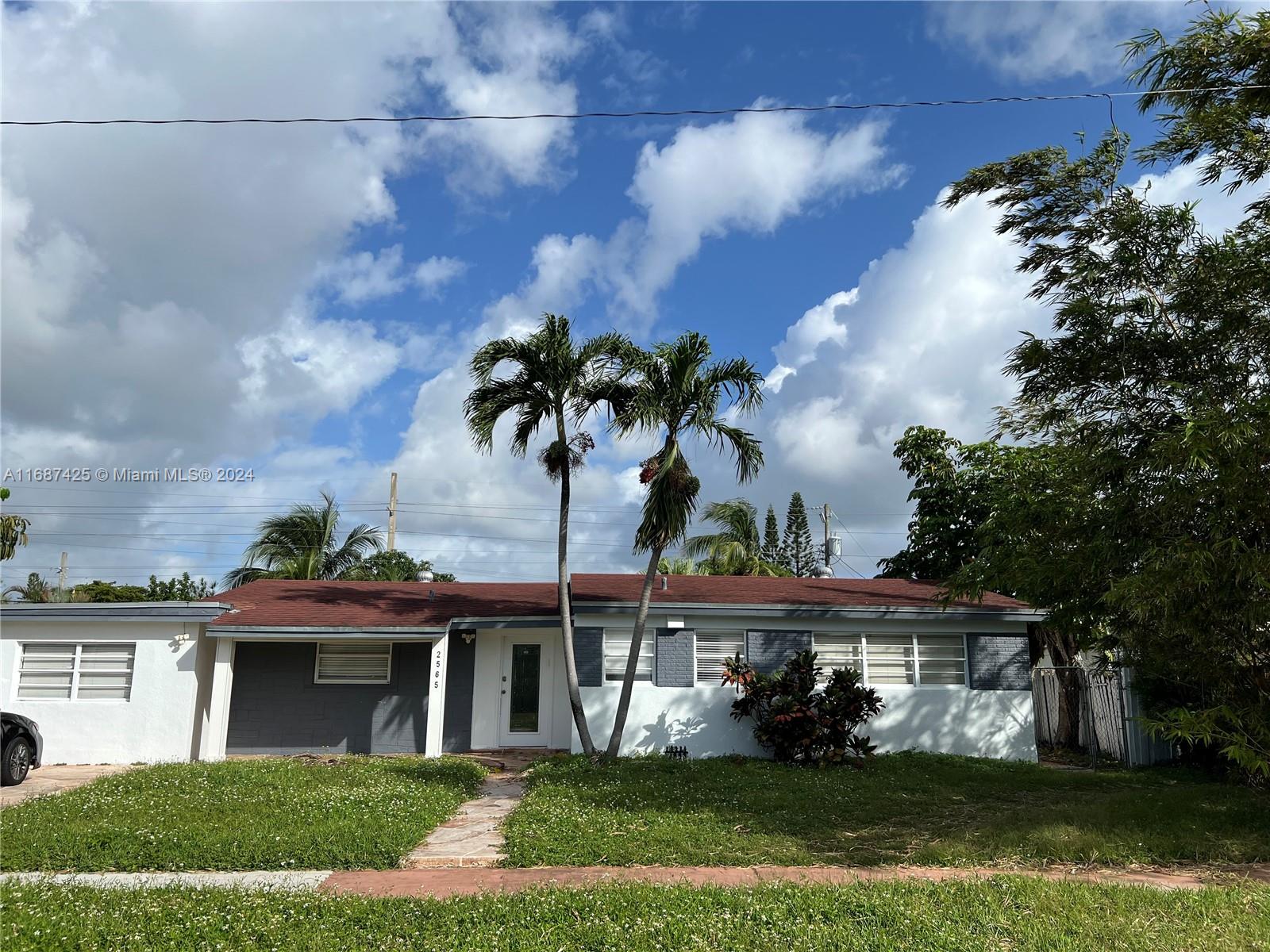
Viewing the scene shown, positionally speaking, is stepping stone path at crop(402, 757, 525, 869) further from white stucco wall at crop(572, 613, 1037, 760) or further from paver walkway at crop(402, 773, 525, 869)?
white stucco wall at crop(572, 613, 1037, 760)

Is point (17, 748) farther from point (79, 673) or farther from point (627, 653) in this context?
point (627, 653)

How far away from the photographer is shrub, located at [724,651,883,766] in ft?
45.8

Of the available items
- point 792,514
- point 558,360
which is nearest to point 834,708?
point 558,360

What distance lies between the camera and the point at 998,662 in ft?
51.1

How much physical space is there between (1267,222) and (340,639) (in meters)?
14.2

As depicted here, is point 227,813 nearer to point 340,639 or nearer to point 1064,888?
point 340,639

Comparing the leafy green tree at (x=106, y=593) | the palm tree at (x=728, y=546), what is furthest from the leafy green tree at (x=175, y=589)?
the palm tree at (x=728, y=546)

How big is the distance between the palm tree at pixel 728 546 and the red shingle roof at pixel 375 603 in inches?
470

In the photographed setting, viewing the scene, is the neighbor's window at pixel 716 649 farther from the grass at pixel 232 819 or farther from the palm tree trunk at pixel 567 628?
the grass at pixel 232 819

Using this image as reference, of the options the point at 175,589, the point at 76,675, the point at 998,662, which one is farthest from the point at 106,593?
the point at 998,662

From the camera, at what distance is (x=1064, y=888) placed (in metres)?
6.74

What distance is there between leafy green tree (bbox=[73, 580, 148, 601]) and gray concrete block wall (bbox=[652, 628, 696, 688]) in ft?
90.6

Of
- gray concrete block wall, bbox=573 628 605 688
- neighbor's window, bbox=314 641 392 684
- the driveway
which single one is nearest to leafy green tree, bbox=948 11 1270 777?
gray concrete block wall, bbox=573 628 605 688

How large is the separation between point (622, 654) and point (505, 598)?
136 inches
